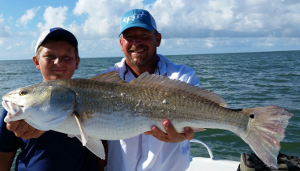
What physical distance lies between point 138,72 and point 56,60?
1.30 metres

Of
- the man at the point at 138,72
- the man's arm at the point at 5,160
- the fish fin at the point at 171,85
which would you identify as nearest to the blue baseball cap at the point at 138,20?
the man at the point at 138,72

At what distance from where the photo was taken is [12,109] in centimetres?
232

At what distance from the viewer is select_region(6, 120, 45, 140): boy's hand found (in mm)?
2493

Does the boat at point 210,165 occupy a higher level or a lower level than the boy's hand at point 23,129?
lower

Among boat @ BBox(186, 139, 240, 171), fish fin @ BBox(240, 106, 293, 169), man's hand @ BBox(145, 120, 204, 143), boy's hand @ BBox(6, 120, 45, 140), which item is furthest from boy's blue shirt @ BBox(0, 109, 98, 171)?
boat @ BBox(186, 139, 240, 171)

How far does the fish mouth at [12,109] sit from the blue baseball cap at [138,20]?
199 cm

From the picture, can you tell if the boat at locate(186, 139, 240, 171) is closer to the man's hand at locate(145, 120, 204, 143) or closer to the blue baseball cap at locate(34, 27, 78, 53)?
the man's hand at locate(145, 120, 204, 143)

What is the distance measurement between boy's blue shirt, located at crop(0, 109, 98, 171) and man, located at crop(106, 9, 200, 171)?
2.21ft

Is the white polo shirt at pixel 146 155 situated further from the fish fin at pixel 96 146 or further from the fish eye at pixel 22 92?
the fish eye at pixel 22 92

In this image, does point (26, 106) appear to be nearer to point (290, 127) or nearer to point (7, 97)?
point (7, 97)

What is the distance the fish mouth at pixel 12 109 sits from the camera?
2.31 meters

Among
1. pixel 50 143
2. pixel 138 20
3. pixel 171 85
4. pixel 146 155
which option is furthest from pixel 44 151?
pixel 138 20

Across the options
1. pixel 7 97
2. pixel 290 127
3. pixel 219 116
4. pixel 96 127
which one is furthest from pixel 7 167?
pixel 290 127

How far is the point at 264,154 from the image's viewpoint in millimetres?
2506
